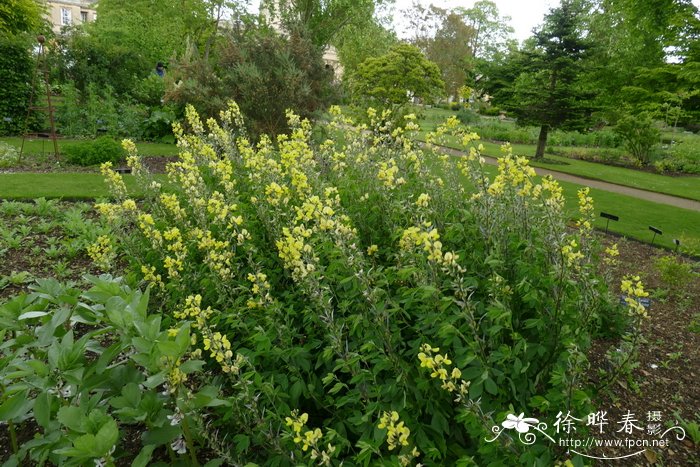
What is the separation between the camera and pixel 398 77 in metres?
15.4

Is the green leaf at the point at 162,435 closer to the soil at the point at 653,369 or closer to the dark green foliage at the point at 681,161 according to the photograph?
the soil at the point at 653,369

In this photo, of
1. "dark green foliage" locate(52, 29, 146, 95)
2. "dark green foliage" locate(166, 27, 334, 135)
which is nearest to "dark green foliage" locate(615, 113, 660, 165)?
"dark green foliage" locate(166, 27, 334, 135)

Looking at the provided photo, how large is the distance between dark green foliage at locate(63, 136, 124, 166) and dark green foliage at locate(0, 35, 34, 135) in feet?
21.1

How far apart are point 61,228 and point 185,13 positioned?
68.4 ft

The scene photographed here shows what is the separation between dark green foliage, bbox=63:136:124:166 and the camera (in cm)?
1024

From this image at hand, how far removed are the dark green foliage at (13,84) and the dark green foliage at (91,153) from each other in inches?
253

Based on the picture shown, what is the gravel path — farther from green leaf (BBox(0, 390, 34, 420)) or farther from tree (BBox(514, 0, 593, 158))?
green leaf (BBox(0, 390, 34, 420))

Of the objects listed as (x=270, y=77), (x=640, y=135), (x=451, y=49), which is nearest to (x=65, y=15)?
(x=451, y=49)

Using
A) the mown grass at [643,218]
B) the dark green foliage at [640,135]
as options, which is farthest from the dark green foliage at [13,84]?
the dark green foliage at [640,135]

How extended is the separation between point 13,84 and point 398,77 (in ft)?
42.5

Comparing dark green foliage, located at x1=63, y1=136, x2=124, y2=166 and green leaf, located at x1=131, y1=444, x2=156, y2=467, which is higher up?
dark green foliage, located at x1=63, y1=136, x2=124, y2=166

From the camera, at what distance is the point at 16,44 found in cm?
1479

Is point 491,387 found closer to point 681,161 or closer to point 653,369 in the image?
point 653,369

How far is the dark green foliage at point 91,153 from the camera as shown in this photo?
10242mm
